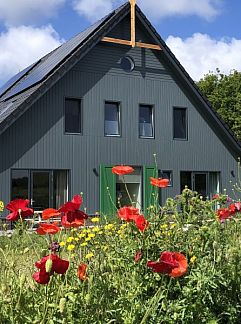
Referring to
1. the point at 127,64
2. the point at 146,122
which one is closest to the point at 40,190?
the point at 146,122

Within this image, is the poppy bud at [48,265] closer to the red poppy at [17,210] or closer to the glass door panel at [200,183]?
the red poppy at [17,210]

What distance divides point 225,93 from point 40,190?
27734mm

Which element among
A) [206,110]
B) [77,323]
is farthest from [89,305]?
[206,110]

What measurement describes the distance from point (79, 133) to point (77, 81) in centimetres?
168

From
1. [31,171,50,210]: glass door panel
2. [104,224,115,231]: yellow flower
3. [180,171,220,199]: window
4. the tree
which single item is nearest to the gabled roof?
[180,171,220,199]: window

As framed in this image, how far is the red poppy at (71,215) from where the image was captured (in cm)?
294

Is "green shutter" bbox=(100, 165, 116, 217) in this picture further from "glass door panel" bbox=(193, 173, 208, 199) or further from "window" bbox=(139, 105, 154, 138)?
"glass door panel" bbox=(193, 173, 208, 199)

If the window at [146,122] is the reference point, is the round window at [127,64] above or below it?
above

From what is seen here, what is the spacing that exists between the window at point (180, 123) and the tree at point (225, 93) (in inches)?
779

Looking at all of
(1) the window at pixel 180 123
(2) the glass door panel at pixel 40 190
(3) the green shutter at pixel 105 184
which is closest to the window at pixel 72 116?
(3) the green shutter at pixel 105 184

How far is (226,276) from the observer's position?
3.28 meters

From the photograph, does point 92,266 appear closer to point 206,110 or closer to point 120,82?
point 120,82

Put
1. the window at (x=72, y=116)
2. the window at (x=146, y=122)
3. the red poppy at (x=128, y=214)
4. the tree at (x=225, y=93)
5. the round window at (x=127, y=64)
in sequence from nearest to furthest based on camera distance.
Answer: the red poppy at (x=128, y=214)
the window at (x=72, y=116)
the round window at (x=127, y=64)
the window at (x=146, y=122)
the tree at (x=225, y=93)

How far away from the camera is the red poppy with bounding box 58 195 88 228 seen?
2936 millimetres
